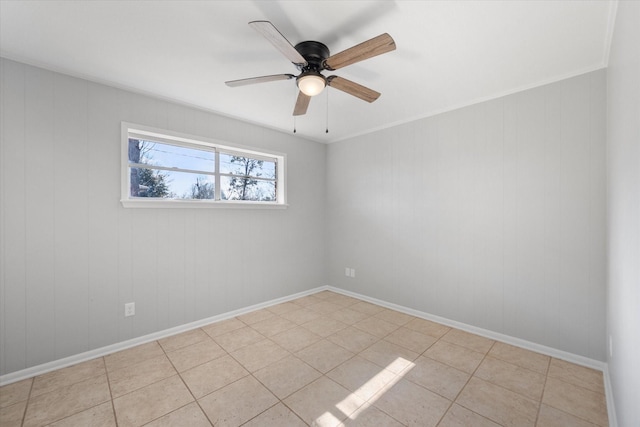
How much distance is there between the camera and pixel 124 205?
8.43ft

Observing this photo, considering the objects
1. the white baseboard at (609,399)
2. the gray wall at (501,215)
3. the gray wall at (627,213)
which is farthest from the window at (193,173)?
the white baseboard at (609,399)

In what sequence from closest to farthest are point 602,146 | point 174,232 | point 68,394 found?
point 68,394 → point 602,146 → point 174,232

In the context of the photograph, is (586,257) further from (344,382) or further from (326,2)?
(326,2)

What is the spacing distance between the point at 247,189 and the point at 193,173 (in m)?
0.74

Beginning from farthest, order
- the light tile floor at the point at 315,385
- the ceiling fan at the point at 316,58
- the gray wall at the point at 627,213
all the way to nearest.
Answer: the light tile floor at the point at 315,385, the ceiling fan at the point at 316,58, the gray wall at the point at 627,213

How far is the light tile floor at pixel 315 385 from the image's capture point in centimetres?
170

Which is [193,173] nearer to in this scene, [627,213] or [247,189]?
[247,189]

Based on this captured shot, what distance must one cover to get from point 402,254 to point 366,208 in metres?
0.85

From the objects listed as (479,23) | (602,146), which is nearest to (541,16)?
(479,23)

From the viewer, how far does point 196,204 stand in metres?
3.03

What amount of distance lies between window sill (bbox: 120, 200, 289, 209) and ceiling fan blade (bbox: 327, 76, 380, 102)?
194 centimetres

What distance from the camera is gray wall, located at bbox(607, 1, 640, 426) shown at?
109 cm

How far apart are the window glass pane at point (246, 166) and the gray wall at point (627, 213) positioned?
3.40 m

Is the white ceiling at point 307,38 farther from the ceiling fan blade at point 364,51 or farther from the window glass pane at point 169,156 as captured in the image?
the window glass pane at point 169,156
